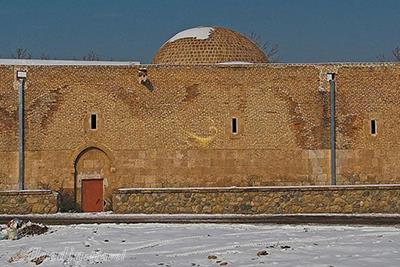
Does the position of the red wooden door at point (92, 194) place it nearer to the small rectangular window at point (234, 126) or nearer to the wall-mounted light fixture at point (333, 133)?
the small rectangular window at point (234, 126)

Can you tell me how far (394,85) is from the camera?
2706cm

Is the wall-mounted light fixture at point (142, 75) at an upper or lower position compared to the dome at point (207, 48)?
lower

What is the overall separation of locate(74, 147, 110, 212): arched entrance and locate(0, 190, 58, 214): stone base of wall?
2.96 metres

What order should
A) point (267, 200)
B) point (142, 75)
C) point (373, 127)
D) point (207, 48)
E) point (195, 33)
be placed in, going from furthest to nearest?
point (195, 33) < point (207, 48) < point (373, 127) < point (142, 75) < point (267, 200)

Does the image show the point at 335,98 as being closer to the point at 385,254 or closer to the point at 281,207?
the point at 281,207

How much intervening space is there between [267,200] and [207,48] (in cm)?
835

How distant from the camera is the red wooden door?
85.8 ft

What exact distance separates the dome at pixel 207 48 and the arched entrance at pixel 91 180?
532 cm

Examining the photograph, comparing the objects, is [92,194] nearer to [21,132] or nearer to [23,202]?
[21,132]

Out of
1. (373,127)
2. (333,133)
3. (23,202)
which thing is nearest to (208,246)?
(23,202)

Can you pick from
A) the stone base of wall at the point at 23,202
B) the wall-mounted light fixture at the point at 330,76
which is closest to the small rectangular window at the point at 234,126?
the wall-mounted light fixture at the point at 330,76

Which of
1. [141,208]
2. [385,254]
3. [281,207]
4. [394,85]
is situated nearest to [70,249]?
[385,254]

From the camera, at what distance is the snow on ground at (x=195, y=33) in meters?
29.2

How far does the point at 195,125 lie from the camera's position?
87.0 ft
